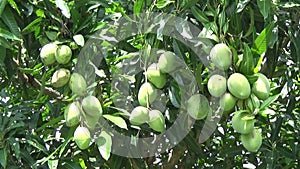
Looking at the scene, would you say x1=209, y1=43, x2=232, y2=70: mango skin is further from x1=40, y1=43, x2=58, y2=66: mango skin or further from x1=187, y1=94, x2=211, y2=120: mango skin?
x1=40, y1=43, x2=58, y2=66: mango skin

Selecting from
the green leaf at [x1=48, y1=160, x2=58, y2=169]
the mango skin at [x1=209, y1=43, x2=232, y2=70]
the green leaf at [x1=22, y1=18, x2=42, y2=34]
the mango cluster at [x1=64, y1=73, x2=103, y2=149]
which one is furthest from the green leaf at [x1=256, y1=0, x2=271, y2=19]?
the green leaf at [x1=48, y1=160, x2=58, y2=169]

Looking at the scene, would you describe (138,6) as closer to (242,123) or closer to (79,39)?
(79,39)

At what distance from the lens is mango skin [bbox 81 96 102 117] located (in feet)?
3.73

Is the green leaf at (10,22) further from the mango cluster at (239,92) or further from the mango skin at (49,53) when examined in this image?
the mango cluster at (239,92)

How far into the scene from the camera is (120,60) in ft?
4.53

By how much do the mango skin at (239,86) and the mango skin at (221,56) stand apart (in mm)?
27

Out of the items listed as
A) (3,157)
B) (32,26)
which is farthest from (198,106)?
(3,157)

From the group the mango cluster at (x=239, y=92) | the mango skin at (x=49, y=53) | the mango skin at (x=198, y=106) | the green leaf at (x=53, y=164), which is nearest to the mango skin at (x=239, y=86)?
the mango cluster at (x=239, y=92)

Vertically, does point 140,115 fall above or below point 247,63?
below

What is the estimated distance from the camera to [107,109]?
1310 millimetres

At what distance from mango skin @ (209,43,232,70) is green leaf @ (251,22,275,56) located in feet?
0.21

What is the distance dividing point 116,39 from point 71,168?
0.41 metres

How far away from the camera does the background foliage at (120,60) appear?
1.13 meters

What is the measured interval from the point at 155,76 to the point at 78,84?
0.55 feet
